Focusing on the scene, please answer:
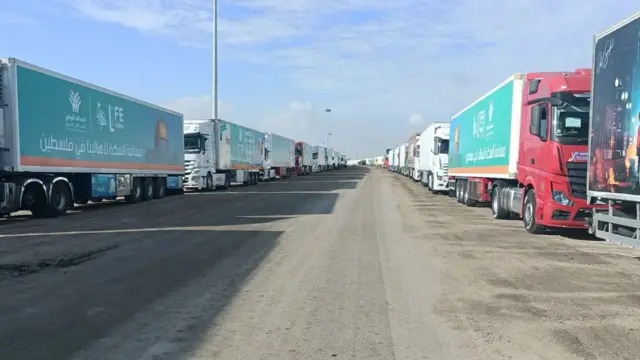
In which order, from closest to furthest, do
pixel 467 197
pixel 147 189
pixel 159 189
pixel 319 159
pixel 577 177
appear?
pixel 577 177 → pixel 467 197 → pixel 147 189 → pixel 159 189 → pixel 319 159

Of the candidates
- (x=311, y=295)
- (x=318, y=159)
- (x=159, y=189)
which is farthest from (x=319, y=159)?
(x=311, y=295)

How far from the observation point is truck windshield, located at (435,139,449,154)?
94.3 ft

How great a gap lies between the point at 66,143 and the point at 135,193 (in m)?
5.45

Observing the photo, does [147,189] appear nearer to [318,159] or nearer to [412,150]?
[412,150]

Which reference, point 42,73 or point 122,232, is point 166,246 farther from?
point 42,73

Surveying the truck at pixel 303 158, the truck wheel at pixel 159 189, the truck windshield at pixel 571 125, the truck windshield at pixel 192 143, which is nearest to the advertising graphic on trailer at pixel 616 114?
the truck windshield at pixel 571 125

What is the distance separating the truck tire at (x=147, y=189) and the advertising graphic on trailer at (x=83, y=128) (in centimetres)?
61

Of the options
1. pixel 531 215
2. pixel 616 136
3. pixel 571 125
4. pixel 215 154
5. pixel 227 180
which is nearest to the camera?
pixel 616 136

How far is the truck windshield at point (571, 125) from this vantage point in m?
11.4

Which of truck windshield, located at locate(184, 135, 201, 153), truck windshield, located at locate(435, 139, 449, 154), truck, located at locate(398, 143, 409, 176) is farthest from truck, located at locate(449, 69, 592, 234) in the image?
truck, located at locate(398, 143, 409, 176)

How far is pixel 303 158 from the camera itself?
6806cm

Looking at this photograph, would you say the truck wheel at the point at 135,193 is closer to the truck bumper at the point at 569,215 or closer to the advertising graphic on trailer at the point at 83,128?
the advertising graphic on trailer at the point at 83,128

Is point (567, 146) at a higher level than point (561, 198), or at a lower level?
higher

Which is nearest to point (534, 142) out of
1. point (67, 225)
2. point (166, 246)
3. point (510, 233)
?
point (510, 233)
